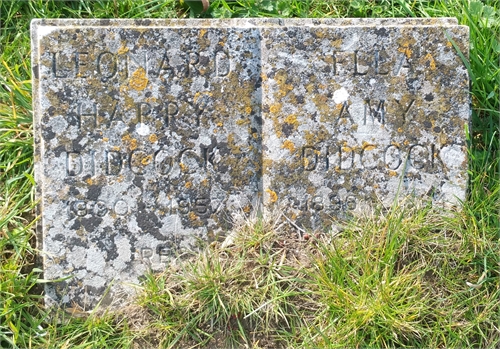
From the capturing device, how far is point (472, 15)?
3.18 meters

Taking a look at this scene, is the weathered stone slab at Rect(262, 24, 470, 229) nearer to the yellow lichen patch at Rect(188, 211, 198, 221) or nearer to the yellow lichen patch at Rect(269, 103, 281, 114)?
the yellow lichen patch at Rect(269, 103, 281, 114)

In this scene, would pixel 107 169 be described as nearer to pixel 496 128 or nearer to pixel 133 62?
pixel 133 62

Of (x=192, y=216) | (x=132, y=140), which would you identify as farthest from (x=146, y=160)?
(x=192, y=216)

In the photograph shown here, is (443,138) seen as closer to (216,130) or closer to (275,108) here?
(275,108)

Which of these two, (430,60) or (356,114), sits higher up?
(430,60)

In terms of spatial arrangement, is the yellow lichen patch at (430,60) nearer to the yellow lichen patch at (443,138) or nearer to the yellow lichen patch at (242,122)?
the yellow lichen patch at (443,138)

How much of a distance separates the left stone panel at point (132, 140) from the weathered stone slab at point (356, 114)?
5.8 inches

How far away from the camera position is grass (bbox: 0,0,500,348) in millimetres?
2639

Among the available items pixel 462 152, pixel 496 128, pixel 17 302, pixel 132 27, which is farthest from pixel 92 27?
pixel 496 128

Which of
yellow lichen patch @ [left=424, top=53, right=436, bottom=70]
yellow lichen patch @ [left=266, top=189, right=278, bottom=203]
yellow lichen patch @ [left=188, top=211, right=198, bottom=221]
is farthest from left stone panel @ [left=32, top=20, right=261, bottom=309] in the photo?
yellow lichen patch @ [left=424, top=53, right=436, bottom=70]

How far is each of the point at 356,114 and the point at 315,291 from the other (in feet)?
2.93

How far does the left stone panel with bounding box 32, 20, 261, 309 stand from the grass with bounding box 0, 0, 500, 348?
165 millimetres

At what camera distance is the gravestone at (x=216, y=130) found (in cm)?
273

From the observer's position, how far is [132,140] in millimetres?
2740
